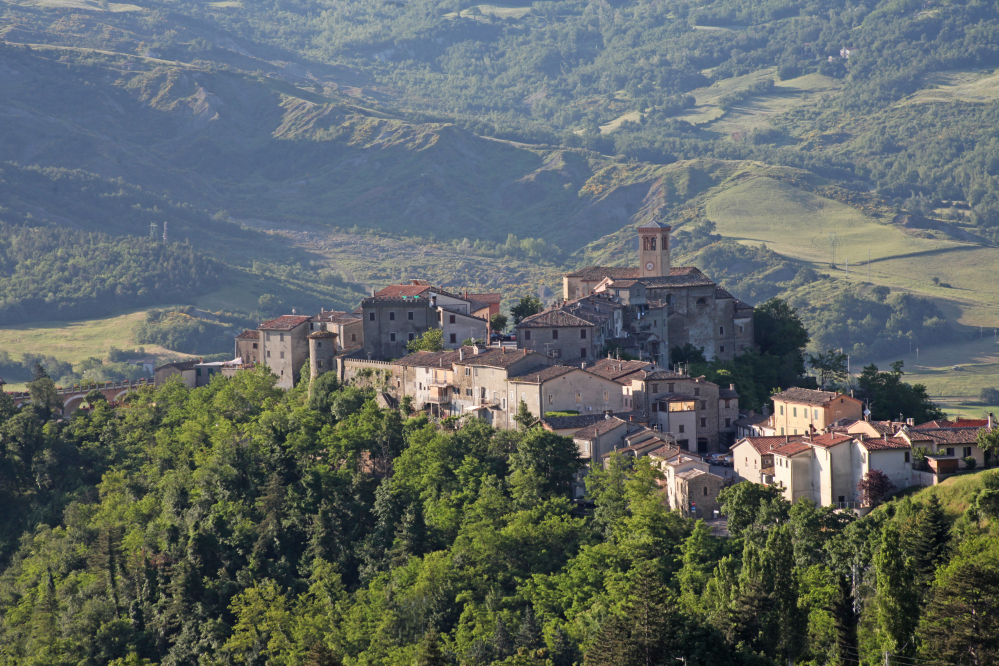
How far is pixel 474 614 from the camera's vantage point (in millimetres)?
66250

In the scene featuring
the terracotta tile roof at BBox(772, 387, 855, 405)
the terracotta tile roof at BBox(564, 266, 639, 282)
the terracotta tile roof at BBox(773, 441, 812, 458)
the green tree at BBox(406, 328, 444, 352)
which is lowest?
the terracotta tile roof at BBox(773, 441, 812, 458)

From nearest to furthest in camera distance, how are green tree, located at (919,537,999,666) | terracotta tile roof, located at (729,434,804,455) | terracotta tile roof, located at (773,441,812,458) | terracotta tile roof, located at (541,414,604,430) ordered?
green tree, located at (919,537,999,666)
terracotta tile roof, located at (773,441,812,458)
terracotta tile roof, located at (729,434,804,455)
terracotta tile roof, located at (541,414,604,430)

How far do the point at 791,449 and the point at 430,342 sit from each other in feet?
98.9

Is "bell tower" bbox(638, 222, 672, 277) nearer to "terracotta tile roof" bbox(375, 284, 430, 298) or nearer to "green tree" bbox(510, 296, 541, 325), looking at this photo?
"green tree" bbox(510, 296, 541, 325)

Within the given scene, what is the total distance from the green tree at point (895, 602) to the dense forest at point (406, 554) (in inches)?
3.2

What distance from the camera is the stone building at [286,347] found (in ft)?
317

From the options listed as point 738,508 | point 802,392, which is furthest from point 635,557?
point 802,392

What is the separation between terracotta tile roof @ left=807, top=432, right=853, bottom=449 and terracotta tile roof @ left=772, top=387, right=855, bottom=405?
21.4ft

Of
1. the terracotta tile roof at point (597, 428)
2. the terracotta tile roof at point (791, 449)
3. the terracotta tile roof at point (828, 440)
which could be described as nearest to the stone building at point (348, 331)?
the terracotta tile roof at point (597, 428)

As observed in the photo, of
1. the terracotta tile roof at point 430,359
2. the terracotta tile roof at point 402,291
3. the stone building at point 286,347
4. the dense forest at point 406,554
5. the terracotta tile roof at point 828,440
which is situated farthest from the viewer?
the stone building at point 286,347

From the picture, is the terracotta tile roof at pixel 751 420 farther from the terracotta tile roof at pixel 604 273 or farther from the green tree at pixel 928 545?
the green tree at pixel 928 545

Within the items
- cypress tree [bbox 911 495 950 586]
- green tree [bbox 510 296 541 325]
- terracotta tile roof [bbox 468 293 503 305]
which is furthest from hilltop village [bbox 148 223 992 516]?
cypress tree [bbox 911 495 950 586]

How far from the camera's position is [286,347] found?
97.3m

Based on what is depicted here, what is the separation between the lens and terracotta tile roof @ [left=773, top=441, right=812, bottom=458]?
214ft
